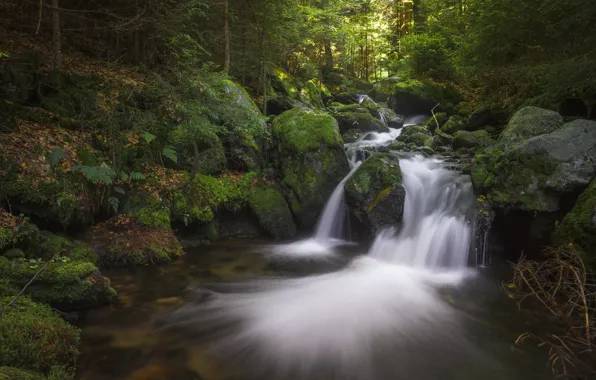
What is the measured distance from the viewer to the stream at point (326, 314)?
13.0 feet

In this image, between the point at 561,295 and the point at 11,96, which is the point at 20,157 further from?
the point at 561,295

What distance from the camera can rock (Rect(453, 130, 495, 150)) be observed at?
1103 cm

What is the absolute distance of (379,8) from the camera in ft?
78.1

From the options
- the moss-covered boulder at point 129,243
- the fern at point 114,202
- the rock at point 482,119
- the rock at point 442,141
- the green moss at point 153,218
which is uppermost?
the rock at point 482,119

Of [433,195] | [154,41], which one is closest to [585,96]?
[433,195]

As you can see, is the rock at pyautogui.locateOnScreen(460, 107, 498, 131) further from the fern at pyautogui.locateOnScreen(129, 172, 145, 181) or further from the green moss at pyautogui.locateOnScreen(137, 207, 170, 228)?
the fern at pyautogui.locateOnScreen(129, 172, 145, 181)

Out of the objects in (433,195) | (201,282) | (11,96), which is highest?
(11,96)

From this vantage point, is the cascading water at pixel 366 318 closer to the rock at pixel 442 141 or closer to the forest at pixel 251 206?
the forest at pixel 251 206

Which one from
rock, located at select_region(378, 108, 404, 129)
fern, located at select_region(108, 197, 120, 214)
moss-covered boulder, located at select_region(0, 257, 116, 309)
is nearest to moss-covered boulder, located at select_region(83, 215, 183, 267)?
fern, located at select_region(108, 197, 120, 214)

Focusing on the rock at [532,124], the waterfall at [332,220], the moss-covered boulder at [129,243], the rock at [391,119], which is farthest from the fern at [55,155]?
the rock at [391,119]

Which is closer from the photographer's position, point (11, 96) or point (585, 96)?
point (11, 96)

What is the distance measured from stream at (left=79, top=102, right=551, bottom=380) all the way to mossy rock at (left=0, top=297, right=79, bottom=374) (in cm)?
28

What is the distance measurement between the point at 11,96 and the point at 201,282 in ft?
16.3

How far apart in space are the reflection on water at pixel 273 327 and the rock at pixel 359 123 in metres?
9.54
